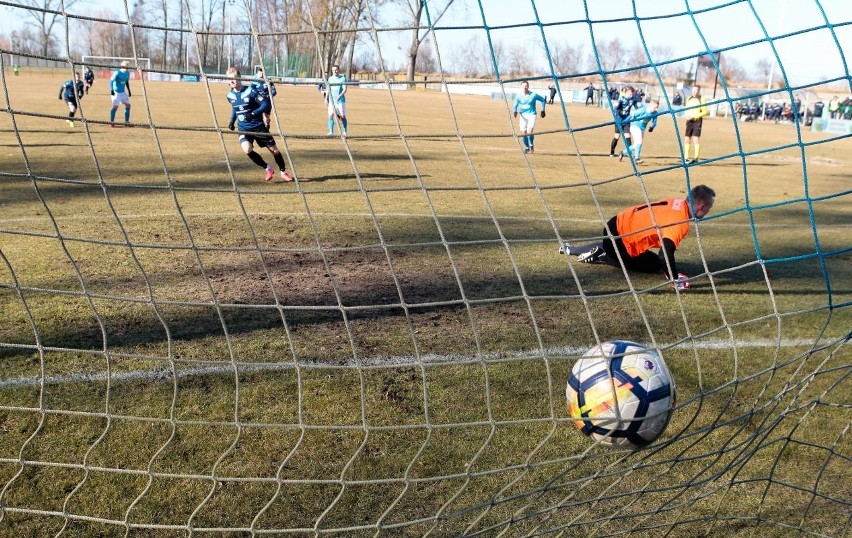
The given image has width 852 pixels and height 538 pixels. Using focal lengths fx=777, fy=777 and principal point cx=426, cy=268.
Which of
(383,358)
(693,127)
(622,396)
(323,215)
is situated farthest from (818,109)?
(622,396)

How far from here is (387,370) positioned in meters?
3.99

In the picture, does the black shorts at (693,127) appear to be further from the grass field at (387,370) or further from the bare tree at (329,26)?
the bare tree at (329,26)

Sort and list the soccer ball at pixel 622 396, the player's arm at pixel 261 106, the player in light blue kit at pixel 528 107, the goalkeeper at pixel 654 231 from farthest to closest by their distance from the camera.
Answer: the player in light blue kit at pixel 528 107 → the player's arm at pixel 261 106 → the goalkeeper at pixel 654 231 → the soccer ball at pixel 622 396

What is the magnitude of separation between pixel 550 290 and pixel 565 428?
239cm

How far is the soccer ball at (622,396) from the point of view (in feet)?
8.98

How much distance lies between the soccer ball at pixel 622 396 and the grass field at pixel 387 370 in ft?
0.38

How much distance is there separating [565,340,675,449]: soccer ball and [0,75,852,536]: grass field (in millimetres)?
115

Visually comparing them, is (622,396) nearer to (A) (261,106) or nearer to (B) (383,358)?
(B) (383,358)

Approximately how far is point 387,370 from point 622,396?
149cm

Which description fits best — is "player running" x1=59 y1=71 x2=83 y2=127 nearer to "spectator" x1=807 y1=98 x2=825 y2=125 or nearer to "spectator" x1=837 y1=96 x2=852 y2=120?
"spectator" x1=837 y1=96 x2=852 y2=120

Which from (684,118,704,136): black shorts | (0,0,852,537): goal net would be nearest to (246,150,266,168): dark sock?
(0,0,852,537): goal net

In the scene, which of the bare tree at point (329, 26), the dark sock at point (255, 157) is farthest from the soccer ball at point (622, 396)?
the dark sock at point (255, 157)

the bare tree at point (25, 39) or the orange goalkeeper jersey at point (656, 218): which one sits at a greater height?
the bare tree at point (25, 39)

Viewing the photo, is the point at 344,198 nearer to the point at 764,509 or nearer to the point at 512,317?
the point at 512,317
